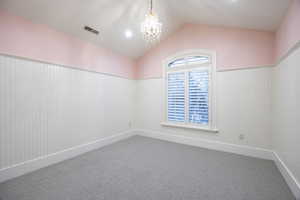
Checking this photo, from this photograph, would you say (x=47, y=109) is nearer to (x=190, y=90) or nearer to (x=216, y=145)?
(x=190, y=90)

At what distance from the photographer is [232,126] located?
3297mm

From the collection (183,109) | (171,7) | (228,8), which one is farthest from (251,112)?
(171,7)

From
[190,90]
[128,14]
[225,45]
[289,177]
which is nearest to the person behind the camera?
[289,177]

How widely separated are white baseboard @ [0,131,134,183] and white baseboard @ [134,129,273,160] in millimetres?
1540

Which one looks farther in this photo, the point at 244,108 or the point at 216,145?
the point at 216,145

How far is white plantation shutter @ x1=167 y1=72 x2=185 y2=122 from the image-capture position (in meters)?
3.99

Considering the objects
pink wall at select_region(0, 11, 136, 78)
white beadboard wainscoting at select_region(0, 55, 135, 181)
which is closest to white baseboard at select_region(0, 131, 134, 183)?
white beadboard wainscoting at select_region(0, 55, 135, 181)

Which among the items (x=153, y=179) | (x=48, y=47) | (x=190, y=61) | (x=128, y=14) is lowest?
(x=153, y=179)

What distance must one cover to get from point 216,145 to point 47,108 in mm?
3841

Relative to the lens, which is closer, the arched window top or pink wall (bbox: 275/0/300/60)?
pink wall (bbox: 275/0/300/60)

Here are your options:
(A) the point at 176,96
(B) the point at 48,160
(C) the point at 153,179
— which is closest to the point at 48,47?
(B) the point at 48,160

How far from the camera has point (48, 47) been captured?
102 inches

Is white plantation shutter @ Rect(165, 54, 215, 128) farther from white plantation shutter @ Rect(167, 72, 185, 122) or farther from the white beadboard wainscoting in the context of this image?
the white beadboard wainscoting

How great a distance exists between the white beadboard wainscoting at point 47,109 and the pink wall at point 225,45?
76.5 inches
